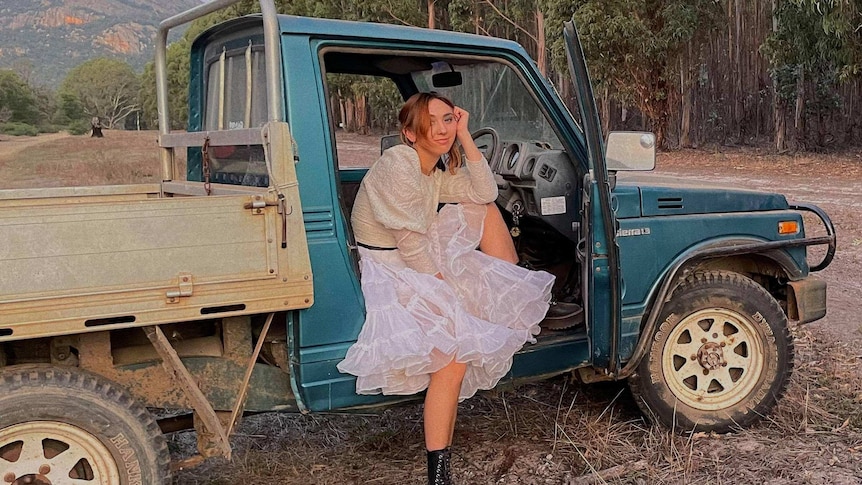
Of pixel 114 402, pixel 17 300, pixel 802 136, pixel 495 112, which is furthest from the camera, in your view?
pixel 802 136

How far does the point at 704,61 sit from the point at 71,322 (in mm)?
24797

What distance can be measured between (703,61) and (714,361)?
22.7 metres

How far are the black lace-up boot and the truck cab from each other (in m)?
0.29

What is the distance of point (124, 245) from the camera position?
272 cm

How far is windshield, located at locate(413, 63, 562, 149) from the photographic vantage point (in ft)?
12.6

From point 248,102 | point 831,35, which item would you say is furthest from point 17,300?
point 831,35

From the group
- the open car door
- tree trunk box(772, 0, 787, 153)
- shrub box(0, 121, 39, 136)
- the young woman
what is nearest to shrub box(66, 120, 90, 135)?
shrub box(0, 121, 39, 136)

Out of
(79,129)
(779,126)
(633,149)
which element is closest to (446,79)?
(633,149)

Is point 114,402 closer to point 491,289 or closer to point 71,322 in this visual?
point 71,322

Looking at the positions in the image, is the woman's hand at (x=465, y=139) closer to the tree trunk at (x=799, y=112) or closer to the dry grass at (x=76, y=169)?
the dry grass at (x=76, y=169)

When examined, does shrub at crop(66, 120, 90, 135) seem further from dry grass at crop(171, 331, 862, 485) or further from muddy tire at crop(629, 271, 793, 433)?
muddy tire at crop(629, 271, 793, 433)

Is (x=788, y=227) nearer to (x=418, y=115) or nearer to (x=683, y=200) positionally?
(x=683, y=200)

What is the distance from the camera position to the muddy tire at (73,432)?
2762mm

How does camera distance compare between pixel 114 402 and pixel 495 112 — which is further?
pixel 495 112
